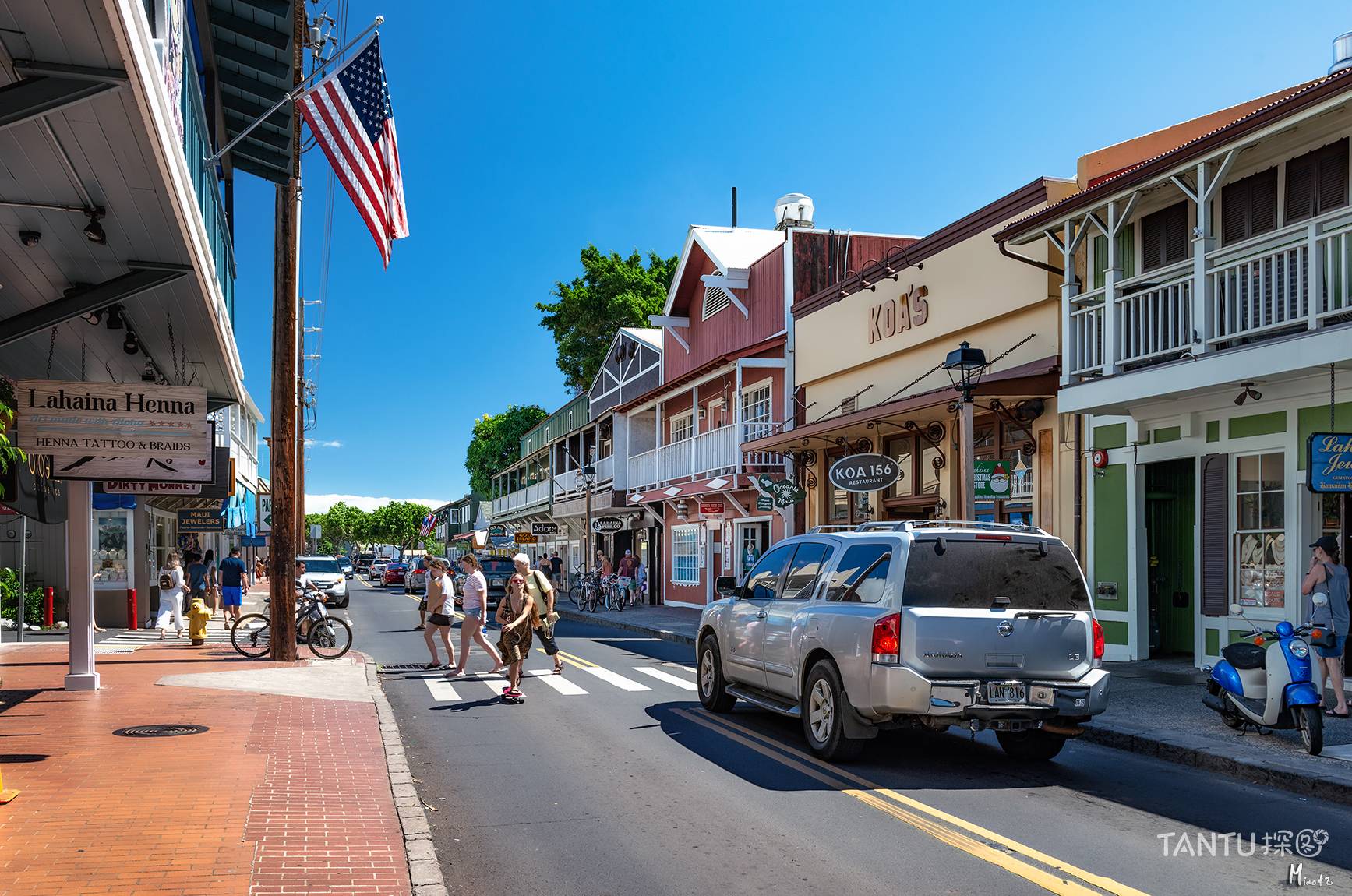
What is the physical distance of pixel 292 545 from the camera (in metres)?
15.8

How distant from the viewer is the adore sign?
18422mm

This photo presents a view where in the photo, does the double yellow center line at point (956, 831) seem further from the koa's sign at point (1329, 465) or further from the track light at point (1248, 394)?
the track light at point (1248, 394)

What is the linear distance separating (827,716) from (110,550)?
19.0 metres

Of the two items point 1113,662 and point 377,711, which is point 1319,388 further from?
point 377,711

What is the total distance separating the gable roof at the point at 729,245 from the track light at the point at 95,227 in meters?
22.4

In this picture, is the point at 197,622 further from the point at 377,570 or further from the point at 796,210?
the point at 377,570

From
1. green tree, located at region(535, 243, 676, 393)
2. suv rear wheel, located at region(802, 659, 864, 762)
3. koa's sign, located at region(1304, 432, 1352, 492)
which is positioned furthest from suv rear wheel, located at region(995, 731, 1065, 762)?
green tree, located at region(535, 243, 676, 393)

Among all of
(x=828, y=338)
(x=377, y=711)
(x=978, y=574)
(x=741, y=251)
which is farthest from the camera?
(x=741, y=251)

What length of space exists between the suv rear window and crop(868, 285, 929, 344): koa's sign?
12.2 meters

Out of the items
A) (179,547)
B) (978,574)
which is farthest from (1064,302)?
(179,547)

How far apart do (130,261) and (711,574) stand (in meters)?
23.4

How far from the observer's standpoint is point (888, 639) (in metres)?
8.59

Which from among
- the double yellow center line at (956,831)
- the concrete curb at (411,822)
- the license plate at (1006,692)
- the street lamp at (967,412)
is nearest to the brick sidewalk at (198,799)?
the concrete curb at (411,822)

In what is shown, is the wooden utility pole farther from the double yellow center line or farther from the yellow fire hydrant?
the double yellow center line
